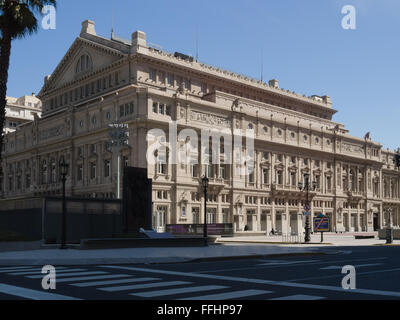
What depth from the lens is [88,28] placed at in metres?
84.6

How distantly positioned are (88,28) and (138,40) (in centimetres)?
1547

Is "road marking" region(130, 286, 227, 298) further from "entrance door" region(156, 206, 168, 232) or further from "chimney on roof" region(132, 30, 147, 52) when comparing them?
"chimney on roof" region(132, 30, 147, 52)

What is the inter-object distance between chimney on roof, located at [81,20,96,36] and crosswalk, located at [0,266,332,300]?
72832 millimetres

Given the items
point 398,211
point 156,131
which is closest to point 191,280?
point 156,131

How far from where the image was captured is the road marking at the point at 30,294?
11.4 metres

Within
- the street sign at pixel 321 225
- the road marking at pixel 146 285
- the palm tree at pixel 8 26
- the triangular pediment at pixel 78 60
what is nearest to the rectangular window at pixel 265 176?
the triangular pediment at pixel 78 60

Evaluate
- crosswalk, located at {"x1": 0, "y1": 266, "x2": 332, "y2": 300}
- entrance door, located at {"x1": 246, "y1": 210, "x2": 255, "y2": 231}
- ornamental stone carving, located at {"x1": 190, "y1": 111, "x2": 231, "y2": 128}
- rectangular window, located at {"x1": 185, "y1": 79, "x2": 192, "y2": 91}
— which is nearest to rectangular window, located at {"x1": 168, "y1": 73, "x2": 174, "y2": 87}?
rectangular window, located at {"x1": 185, "y1": 79, "x2": 192, "y2": 91}

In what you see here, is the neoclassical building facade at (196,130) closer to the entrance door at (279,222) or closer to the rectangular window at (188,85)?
the rectangular window at (188,85)

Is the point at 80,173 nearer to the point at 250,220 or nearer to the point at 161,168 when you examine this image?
the point at 161,168

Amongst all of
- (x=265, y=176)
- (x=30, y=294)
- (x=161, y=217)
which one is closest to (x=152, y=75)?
(x=161, y=217)

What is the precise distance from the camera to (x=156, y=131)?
64375mm

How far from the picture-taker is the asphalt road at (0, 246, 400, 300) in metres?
11.8

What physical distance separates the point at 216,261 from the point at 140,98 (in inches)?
1717
